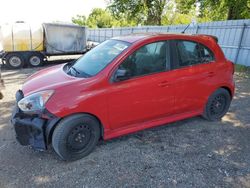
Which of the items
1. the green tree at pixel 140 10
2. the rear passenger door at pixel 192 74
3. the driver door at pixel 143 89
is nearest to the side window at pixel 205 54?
→ the rear passenger door at pixel 192 74

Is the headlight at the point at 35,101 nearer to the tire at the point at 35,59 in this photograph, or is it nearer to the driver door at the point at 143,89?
the driver door at the point at 143,89

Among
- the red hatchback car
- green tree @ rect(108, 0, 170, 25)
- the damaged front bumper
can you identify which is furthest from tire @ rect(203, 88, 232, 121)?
green tree @ rect(108, 0, 170, 25)

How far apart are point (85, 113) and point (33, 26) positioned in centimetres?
1001

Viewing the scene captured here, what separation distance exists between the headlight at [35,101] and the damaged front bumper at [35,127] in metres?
0.08

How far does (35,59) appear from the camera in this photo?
12023mm

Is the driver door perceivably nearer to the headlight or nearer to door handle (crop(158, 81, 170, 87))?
door handle (crop(158, 81, 170, 87))

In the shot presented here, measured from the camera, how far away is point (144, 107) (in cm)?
383

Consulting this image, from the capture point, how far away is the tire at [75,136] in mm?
3270

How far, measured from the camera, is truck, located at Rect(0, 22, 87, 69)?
447 inches

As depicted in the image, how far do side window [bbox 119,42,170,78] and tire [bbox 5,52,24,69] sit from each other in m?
9.47

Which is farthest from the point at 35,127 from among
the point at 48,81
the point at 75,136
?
the point at 48,81

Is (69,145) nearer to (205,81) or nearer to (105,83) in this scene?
(105,83)

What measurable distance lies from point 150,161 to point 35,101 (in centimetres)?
183

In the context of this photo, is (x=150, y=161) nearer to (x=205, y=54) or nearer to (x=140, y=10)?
(x=205, y=54)
